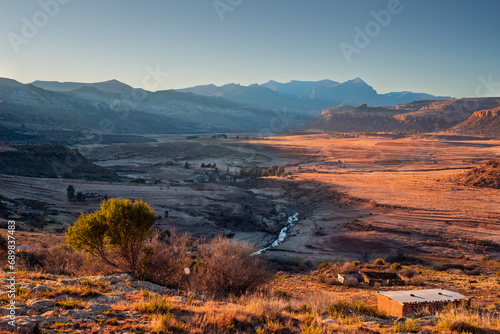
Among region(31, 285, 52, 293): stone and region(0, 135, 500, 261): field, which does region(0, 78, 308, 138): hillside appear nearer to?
region(0, 135, 500, 261): field

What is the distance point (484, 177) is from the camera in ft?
160

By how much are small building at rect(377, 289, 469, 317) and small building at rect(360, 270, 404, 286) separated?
5800mm

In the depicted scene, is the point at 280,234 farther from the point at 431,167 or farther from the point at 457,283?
the point at 431,167

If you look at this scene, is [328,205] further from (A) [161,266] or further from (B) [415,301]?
(A) [161,266]

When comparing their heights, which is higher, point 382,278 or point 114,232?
point 114,232

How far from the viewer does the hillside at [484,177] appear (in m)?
47.4

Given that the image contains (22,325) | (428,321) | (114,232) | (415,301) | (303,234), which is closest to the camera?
(22,325)

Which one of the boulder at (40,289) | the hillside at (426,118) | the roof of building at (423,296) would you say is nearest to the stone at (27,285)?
the boulder at (40,289)

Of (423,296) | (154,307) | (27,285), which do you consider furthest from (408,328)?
(27,285)

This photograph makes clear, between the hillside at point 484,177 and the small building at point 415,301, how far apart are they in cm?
4345

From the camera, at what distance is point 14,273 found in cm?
1102

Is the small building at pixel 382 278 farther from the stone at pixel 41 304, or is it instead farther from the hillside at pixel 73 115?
the hillside at pixel 73 115

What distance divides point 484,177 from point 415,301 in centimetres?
4717

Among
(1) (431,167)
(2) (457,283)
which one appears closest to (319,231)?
(2) (457,283)
